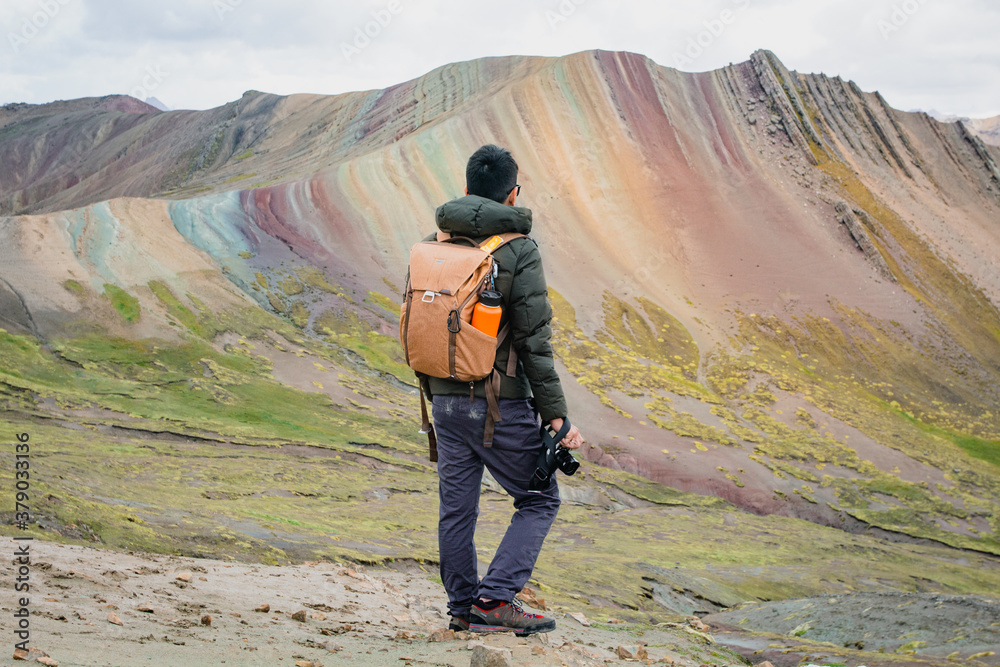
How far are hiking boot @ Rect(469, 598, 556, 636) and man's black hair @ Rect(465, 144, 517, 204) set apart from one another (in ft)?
5.97

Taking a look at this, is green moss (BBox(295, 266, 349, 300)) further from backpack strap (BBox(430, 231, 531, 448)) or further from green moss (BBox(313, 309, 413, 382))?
backpack strap (BBox(430, 231, 531, 448))

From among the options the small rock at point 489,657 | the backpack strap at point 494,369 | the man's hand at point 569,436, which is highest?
the backpack strap at point 494,369

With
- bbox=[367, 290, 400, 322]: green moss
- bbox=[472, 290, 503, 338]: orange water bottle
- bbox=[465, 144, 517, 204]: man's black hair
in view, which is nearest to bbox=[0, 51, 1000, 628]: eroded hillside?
bbox=[367, 290, 400, 322]: green moss

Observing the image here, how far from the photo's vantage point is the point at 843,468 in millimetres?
15922

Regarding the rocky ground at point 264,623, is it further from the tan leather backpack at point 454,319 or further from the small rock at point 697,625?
the tan leather backpack at point 454,319

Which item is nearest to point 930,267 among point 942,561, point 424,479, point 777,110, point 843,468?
point 777,110

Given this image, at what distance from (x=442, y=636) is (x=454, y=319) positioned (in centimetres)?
138

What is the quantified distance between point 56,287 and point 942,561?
46.7 ft

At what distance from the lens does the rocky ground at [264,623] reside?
Answer: 9.71 feet

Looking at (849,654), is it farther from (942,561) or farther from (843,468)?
(843,468)

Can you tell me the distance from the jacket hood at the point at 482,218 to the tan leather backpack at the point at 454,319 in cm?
5

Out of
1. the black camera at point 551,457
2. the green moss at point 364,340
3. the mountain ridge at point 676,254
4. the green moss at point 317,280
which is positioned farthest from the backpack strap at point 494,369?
the green moss at point 317,280

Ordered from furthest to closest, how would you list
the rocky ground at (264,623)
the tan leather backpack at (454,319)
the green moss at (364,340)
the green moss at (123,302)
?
the green moss at (364,340) < the green moss at (123,302) < the tan leather backpack at (454,319) < the rocky ground at (264,623)

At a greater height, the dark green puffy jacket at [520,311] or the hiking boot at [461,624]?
the dark green puffy jacket at [520,311]
